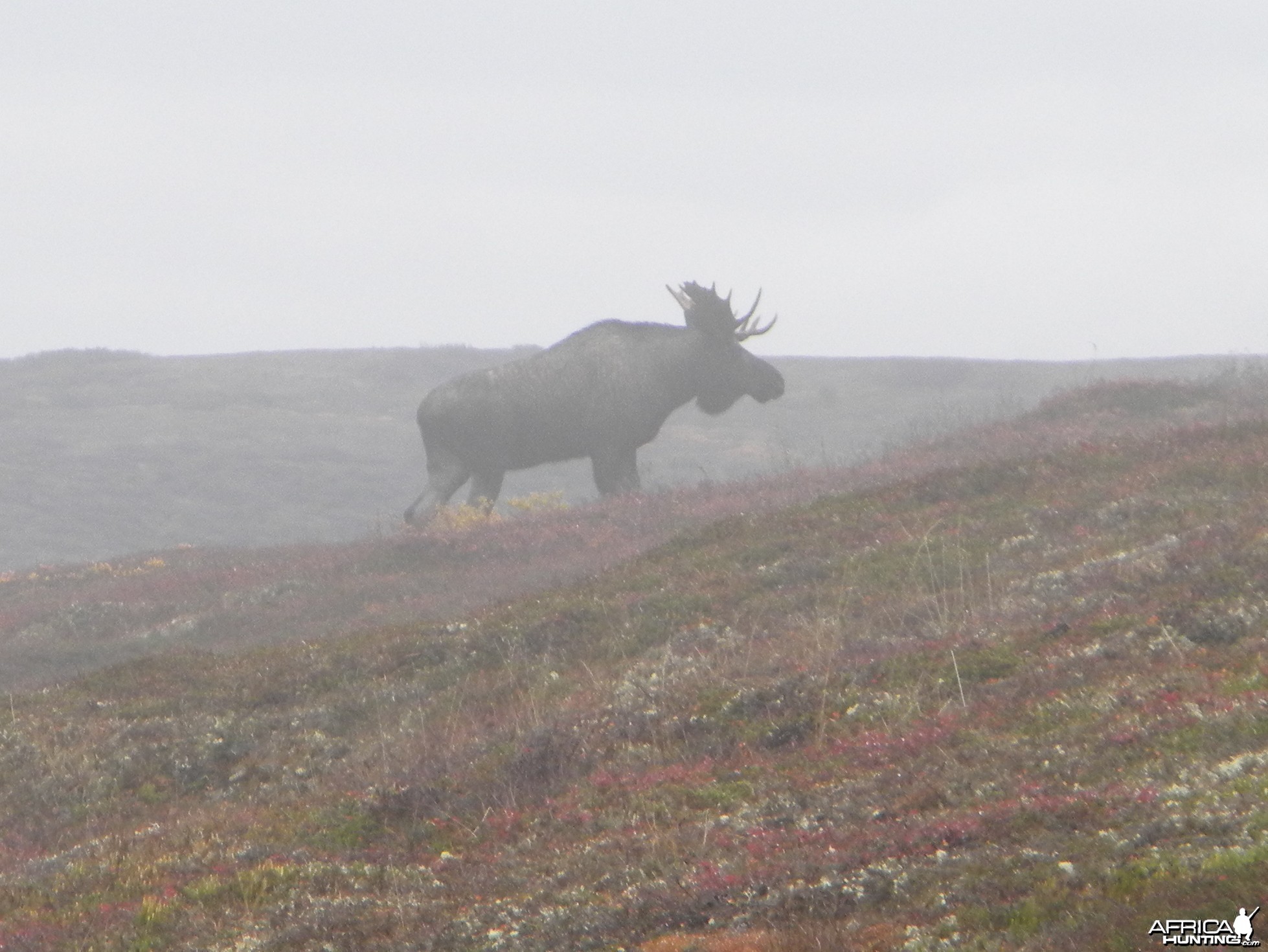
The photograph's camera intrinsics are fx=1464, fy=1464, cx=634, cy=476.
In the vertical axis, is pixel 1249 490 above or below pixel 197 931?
above

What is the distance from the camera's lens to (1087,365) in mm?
60000

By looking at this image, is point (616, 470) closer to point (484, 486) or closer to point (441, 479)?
point (484, 486)

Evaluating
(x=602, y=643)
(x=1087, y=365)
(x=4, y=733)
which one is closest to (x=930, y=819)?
(x=602, y=643)

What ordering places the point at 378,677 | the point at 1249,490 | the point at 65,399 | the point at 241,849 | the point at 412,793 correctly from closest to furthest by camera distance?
1. the point at 241,849
2. the point at 412,793
3. the point at 378,677
4. the point at 1249,490
5. the point at 65,399

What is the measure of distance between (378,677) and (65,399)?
5006cm

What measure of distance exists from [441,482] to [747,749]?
2161cm

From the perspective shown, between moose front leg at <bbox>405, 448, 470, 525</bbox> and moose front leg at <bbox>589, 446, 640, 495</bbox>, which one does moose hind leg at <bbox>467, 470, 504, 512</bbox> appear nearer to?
moose front leg at <bbox>405, 448, 470, 525</bbox>

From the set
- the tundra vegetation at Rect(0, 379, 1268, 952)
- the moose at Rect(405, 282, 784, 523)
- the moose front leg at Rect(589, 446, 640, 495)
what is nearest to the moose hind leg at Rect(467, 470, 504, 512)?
the moose at Rect(405, 282, 784, 523)

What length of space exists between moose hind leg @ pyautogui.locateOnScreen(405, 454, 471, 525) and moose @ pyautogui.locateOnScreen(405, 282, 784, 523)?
0.06 feet

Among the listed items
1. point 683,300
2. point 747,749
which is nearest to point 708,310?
point 683,300

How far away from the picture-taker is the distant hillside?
43469 mm

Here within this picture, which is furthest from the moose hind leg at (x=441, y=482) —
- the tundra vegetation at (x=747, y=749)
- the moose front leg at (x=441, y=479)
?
the tundra vegetation at (x=747, y=749)

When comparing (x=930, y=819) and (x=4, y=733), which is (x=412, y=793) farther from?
(x=4, y=733)

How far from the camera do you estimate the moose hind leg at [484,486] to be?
31500 mm
